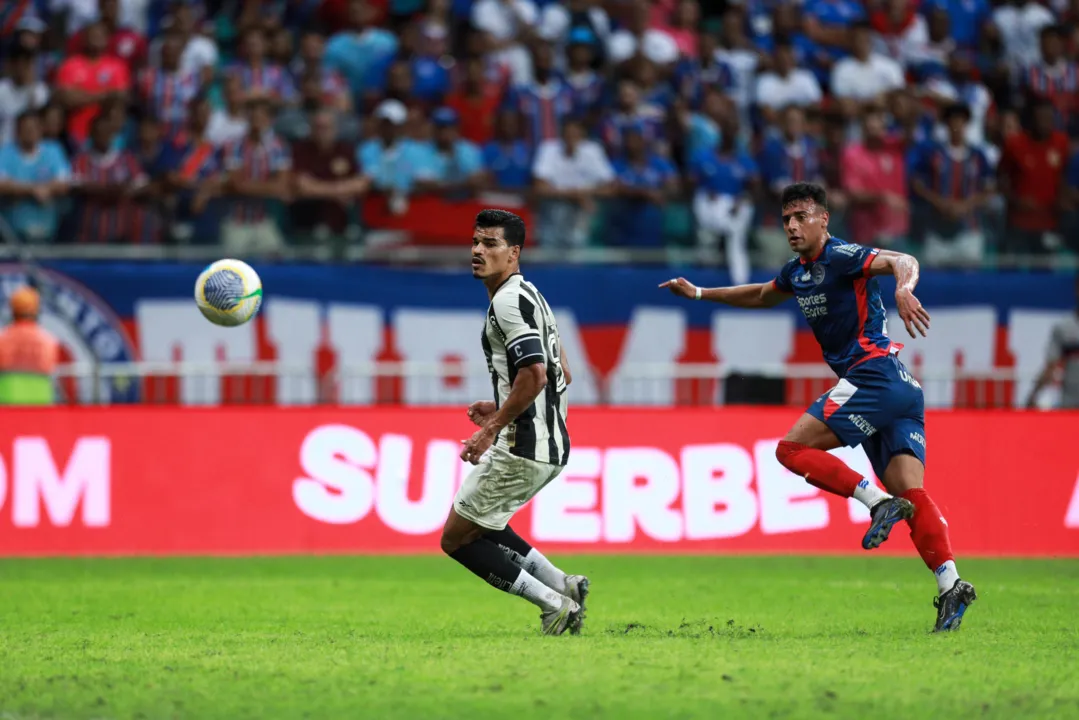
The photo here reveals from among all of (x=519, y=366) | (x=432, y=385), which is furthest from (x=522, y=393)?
(x=432, y=385)

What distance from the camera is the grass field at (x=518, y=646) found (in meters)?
6.45

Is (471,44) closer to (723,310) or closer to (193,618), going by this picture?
(723,310)

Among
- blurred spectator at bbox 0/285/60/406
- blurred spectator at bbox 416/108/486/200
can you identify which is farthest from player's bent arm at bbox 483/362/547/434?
blurred spectator at bbox 416/108/486/200

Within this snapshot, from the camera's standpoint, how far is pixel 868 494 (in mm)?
8922

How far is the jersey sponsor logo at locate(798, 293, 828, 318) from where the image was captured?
947 centimetres

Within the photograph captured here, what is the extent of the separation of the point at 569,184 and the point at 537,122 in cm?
105

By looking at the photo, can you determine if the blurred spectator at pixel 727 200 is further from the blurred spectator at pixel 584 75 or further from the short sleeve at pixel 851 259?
the short sleeve at pixel 851 259

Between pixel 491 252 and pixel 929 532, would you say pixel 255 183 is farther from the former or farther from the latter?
pixel 929 532

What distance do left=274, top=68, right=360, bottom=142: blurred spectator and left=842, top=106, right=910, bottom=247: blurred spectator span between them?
18.8 feet

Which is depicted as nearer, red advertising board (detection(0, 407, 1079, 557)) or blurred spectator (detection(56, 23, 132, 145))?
red advertising board (detection(0, 407, 1079, 557))

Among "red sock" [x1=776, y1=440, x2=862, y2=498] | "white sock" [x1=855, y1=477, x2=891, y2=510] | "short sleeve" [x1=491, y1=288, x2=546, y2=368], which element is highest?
"short sleeve" [x1=491, y1=288, x2=546, y2=368]

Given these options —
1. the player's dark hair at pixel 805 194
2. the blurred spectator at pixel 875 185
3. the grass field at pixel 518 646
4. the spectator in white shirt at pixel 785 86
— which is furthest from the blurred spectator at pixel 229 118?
the player's dark hair at pixel 805 194

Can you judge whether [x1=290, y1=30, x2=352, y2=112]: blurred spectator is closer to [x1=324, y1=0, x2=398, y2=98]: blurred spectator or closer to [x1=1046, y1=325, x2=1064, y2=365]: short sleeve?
[x1=324, y1=0, x2=398, y2=98]: blurred spectator

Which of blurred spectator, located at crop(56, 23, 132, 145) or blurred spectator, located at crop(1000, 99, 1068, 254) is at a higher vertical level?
blurred spectator, located at crop(56, 23, 132, 145)
